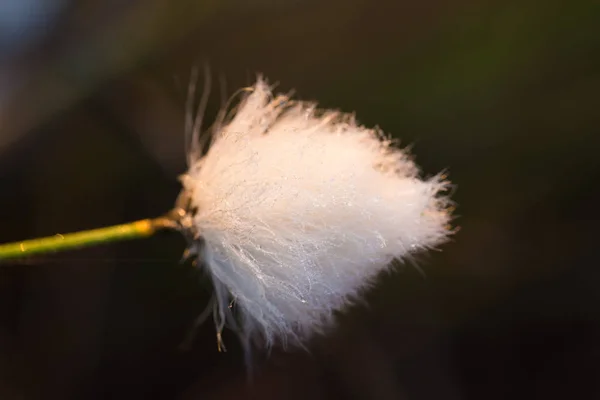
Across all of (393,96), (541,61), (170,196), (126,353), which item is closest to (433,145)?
(393,96)

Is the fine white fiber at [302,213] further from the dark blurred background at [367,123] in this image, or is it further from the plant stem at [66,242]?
the dark blurred background at [367,123]

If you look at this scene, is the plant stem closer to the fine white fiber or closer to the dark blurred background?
the fine white fiber

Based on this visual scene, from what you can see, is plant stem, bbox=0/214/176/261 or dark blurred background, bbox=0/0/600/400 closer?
plant stem, bbox=0/214/176/261

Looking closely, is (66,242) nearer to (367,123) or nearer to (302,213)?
(302,213)

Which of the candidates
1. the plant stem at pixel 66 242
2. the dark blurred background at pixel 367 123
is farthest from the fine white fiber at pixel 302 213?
the dark blurred background at pixel 367 123

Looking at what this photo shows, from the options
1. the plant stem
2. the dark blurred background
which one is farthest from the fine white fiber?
the dark blurred background

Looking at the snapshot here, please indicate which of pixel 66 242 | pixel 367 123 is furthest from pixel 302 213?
pixel 367 123
